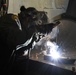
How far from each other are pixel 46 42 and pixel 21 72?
0.91 metres

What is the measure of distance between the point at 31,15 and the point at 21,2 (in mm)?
1246

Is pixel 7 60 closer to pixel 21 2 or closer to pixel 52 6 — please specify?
pixel 21 2

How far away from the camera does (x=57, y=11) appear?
9.88 ft

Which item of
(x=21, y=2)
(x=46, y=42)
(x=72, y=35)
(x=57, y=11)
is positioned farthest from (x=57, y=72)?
(x=57, y=11)

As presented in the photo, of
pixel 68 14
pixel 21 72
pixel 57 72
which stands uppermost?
pixel 68 14

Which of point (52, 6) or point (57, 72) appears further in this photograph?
point (52, 6)

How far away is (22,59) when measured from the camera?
1598 mm

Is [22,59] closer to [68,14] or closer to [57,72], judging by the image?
[57,72]

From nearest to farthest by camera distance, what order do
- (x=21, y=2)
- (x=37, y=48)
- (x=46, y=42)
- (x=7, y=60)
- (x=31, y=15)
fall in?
1. (x=7, y=60)
2. (x=31, y=15)
3. (x=37, y=48)
4. (x=46, y=42)
5. (x=21, y=2)

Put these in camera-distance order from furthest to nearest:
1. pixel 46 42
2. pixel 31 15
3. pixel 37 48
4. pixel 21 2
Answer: pixel 21 2
pixel 46 42
pixel 37 48
pixel 31 15

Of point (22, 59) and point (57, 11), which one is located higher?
point (57, 11)

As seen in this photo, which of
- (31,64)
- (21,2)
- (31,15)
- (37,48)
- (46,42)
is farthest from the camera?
(21,2)

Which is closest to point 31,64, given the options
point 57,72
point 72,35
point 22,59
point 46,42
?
point 22,59

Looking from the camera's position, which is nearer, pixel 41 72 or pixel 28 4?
pixel 41 72
